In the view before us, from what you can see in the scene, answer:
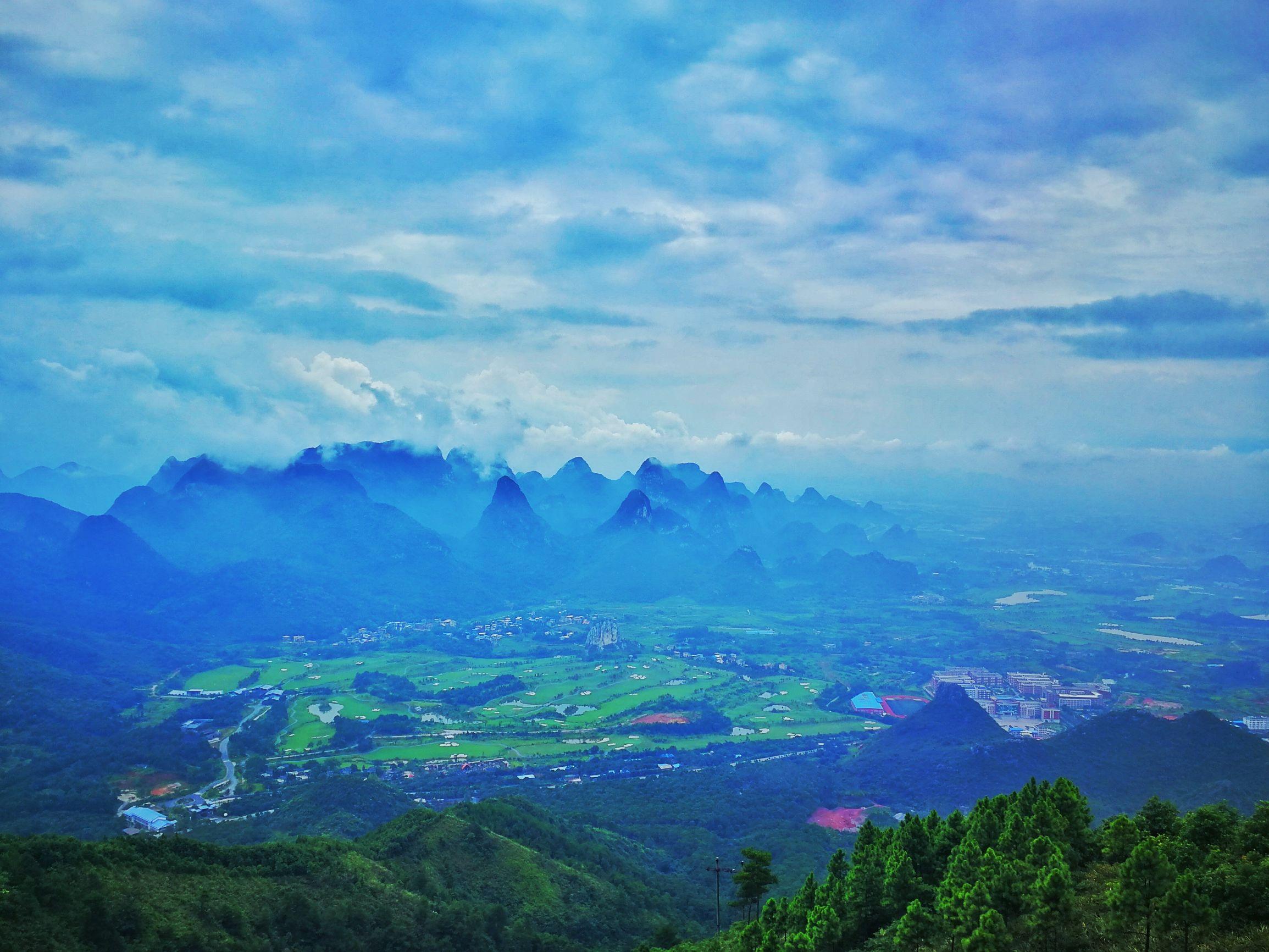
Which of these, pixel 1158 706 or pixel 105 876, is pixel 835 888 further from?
pixel 1158 706

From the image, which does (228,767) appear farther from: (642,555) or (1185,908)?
(642,555)

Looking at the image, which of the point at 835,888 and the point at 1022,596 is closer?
the point at 835,888

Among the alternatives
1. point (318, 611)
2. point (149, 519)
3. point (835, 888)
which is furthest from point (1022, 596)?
point (149, 519)

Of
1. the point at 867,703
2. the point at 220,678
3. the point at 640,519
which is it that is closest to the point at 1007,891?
the point at 867,703

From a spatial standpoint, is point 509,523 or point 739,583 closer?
point 739,583

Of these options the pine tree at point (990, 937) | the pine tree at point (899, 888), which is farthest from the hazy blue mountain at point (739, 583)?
the pine tree at point (990, 937)

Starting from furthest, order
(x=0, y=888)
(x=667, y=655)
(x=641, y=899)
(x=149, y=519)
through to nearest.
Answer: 1. (x=149, y=519)
2. (x=667, y=655)
3. (x=641, y=899)
4. (x=0, y=888)
